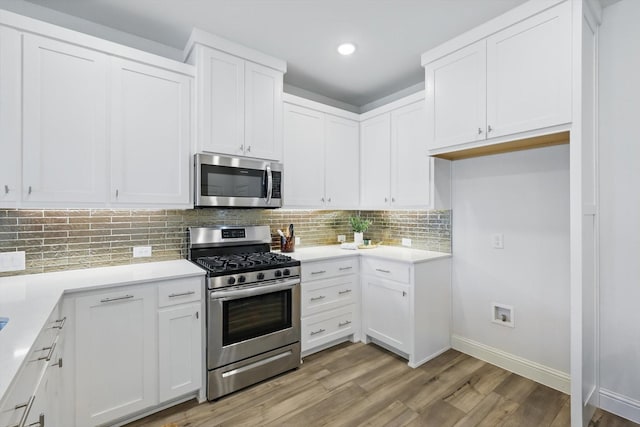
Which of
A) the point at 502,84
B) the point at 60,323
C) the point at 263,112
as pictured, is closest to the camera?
the point at 60,323

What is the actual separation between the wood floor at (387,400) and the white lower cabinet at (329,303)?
25 centimetres

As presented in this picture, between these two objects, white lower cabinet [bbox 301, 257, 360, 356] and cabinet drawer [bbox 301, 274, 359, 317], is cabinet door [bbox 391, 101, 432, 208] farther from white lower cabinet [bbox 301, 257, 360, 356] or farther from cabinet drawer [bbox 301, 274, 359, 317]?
cabinet drawer [bbox 301, 274, 359, 317]

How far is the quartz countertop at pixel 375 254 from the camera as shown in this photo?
2.79 m

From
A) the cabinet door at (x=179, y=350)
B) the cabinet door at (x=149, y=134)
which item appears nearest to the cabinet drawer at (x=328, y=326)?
the cabinet door at (x=179, y=350)

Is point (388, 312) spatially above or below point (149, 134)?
below

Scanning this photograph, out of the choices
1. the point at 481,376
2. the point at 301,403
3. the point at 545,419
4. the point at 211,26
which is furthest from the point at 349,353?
the point at 211,26

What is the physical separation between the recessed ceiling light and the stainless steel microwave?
1133 millimetres

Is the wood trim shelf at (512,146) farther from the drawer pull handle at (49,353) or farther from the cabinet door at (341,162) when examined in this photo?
the drawer pull handle at (49,353)

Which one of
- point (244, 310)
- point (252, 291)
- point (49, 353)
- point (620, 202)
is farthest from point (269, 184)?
point (620, 202)

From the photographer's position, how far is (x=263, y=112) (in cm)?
278

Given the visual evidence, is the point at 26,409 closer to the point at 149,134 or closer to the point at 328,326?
the point at 149,134

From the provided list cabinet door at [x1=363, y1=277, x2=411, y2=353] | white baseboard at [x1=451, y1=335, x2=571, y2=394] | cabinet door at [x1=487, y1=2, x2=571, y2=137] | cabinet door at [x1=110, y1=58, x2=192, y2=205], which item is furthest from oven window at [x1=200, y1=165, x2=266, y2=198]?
white baseboard at [x1=451, y1=335, x2=571, y2=394]

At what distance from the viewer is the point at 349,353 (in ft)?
9.64

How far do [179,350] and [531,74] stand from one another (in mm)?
3019
